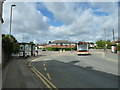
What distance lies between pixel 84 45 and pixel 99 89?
2809 centimetres

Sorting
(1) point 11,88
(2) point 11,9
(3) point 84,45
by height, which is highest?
(2) point 11,9

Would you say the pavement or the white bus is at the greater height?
the white bus

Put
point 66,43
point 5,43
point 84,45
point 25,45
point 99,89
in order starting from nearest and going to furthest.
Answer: point 99,89
point 5,43
point 25,45
point 84,45
point 66,43

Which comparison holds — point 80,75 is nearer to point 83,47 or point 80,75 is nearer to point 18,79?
point 18,79

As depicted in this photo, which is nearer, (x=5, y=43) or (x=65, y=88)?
(x=65, y=88)

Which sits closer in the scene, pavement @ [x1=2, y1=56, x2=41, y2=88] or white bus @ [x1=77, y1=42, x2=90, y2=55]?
pavement @ [x1=2, y1=56, x2=41, y2=88]

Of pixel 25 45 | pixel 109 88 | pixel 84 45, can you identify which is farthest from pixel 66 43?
pixel 109 88

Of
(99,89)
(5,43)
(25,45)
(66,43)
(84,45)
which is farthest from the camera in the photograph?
(66,43)

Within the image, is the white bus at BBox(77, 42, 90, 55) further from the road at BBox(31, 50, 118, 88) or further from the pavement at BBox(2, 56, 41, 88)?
the pavement at BBox(2, 56, 41, 88)

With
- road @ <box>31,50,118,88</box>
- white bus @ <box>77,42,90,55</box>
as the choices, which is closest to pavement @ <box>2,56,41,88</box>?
road @ <box>31,50,118,88</box>

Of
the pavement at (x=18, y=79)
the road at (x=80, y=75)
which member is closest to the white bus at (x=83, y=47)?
the road at (x=80, y=75)

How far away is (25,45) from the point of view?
2820 centimetres

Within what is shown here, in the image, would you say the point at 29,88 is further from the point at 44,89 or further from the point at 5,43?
the point at 5,43

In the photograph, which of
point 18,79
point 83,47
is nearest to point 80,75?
point 18,79
